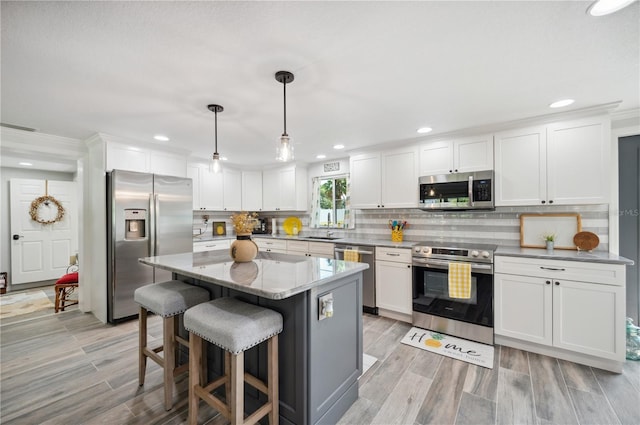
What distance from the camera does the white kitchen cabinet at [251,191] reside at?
5.53 meters

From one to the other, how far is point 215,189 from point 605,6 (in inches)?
199

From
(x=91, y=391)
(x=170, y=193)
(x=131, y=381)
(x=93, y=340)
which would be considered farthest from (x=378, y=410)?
(x=170, y=193)

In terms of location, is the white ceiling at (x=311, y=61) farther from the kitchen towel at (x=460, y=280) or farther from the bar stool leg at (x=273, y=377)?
the bar stool leg at (x=273, y=377)

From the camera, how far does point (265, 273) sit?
177 centimetres

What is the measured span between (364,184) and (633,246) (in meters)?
→ 2.98

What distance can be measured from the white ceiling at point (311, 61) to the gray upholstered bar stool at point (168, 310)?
1.58 metres

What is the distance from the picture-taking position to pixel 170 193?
3879 mm

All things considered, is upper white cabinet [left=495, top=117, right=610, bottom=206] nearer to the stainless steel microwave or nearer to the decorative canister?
the stainless steel microwave

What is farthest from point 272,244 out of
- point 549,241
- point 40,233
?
point 40,233

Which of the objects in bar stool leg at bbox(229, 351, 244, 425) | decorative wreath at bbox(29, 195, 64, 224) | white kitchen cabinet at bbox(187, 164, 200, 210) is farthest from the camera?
decorative wreath at bbox(29, 195, 64, 224)

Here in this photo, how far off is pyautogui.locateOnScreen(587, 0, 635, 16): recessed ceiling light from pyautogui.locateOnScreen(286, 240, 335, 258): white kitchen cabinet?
128 inches

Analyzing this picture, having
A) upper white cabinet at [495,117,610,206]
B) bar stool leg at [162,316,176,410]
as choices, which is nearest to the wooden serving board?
upper white cabinet at [495,117,610,206]

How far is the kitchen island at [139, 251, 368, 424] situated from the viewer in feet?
5.26

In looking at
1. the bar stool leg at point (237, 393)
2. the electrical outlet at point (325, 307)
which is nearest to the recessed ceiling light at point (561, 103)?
the electrical outlet at point (325, 307)
